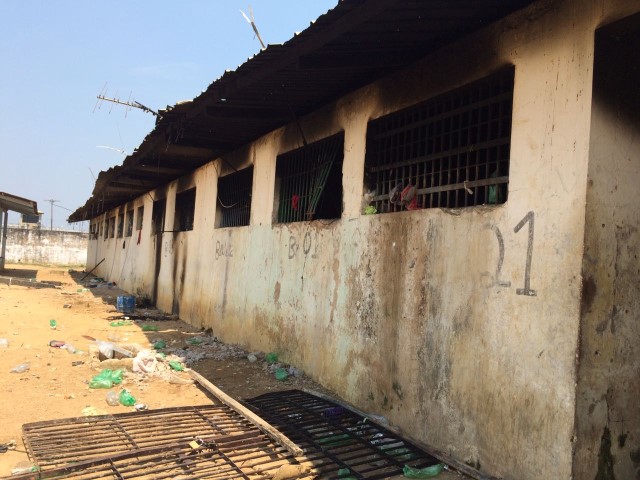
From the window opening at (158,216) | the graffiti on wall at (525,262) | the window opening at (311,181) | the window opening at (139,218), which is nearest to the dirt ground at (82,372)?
the graffiti on wall at (525,262)

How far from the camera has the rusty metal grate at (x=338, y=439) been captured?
3.30 meters

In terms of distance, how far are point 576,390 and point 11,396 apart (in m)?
4.91

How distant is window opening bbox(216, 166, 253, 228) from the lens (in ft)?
26.5

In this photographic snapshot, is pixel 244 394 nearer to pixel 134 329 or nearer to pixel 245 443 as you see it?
pixel 245 443

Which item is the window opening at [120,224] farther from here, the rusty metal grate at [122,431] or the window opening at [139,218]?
the rusty metal grate at [122,431]

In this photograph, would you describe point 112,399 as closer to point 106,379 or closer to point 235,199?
point 106,379

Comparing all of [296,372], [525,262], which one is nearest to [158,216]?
[296,372]

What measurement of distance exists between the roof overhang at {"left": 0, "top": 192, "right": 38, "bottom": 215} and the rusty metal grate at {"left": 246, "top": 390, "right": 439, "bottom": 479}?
58.5ft

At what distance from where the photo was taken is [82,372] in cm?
564

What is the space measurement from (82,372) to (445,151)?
190 inches

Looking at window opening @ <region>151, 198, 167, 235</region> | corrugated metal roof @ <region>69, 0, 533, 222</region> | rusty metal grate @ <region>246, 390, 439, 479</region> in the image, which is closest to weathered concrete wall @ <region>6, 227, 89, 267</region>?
window opening @ <region>151, 198, 167, 235</region>

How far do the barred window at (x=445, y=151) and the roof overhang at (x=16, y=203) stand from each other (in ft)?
59.4

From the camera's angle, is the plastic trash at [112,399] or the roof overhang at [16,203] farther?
the roof overhang at [16,203]

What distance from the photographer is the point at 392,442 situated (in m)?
3.61
